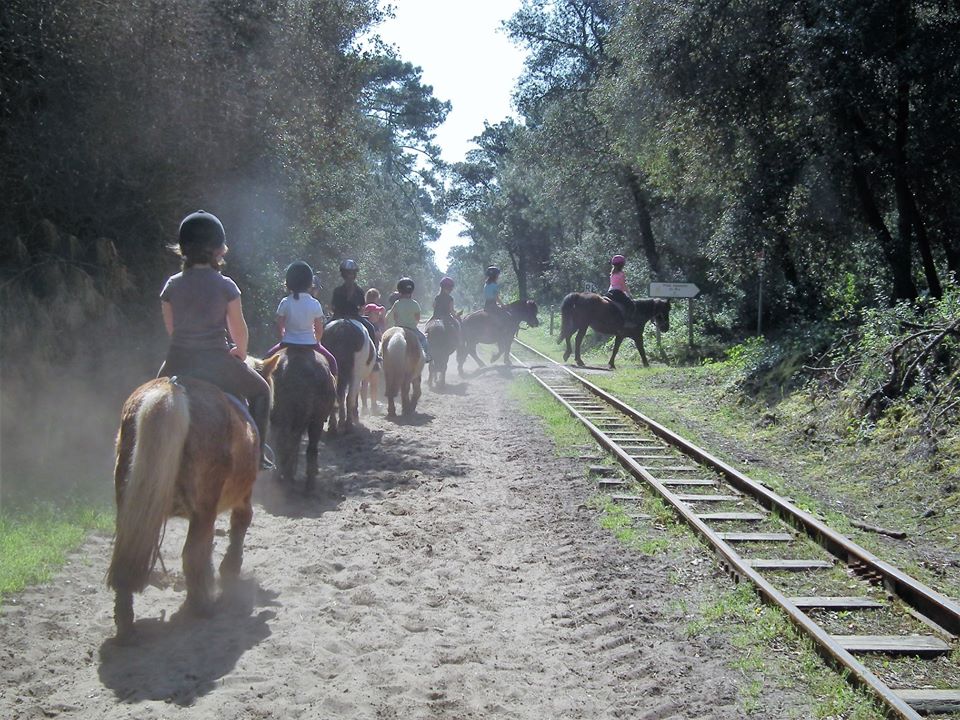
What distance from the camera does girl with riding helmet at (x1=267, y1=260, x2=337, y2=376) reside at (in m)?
9.43

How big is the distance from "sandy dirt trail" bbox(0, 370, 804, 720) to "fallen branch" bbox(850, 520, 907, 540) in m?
2.02

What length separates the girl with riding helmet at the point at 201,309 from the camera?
600cm

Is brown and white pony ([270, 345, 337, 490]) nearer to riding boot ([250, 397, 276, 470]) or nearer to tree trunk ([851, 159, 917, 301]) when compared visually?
riding boot ([250, 397, 276, 470])

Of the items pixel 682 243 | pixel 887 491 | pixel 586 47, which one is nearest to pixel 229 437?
pixel 887 491

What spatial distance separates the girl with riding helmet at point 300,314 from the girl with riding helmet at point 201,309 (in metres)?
3.24

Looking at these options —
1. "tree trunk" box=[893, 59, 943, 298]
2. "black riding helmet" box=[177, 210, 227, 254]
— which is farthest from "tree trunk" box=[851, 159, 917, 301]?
"black riding helmet" box=[177, 210, 227, 254]

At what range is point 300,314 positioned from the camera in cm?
942

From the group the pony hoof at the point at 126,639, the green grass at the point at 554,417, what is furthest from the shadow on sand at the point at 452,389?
the pony hoof at the point at 126,639

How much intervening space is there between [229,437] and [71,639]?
1501 millimetres

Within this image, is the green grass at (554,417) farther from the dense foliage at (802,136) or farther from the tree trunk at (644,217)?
the tree trunk at (644,217)

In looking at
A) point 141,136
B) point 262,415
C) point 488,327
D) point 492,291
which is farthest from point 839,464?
point 488,327

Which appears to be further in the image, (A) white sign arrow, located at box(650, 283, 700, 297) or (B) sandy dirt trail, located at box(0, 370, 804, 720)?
(A) white sign arrow, located at box(650, 283, 700, 297)

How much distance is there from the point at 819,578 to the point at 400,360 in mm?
8869

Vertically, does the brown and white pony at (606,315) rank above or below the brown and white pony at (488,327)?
above
